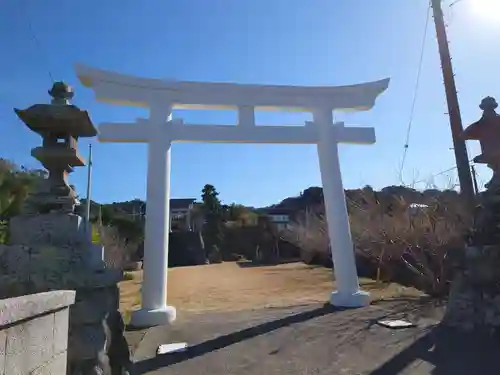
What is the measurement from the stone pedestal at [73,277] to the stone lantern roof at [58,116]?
0.93 meters

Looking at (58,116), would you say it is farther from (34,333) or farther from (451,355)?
(451,355)

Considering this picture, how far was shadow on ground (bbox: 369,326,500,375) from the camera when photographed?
3492mm

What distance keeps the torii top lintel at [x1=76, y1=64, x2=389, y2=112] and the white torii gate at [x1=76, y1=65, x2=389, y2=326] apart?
16 millimetres

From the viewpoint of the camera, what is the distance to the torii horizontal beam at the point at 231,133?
6.06 metres

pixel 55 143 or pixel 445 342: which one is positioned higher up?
pixel 55 143

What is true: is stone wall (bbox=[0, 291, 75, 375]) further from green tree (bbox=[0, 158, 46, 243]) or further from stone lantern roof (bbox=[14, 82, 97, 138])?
green tree (bbox=[0, 158, 46, 243])

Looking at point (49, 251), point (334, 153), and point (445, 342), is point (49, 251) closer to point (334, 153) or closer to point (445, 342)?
point (445, 342)

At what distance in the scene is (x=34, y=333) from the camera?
192cm

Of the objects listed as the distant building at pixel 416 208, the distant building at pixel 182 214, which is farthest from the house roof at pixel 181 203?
the distant building at pixel 416 208

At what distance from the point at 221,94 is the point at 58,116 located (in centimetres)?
350

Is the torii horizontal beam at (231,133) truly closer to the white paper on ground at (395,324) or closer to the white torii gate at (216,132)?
the white torii gate at (216,132)

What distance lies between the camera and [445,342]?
13.9 ft

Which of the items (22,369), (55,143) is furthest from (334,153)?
(22,369)

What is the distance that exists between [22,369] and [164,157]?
4586 millimetres
